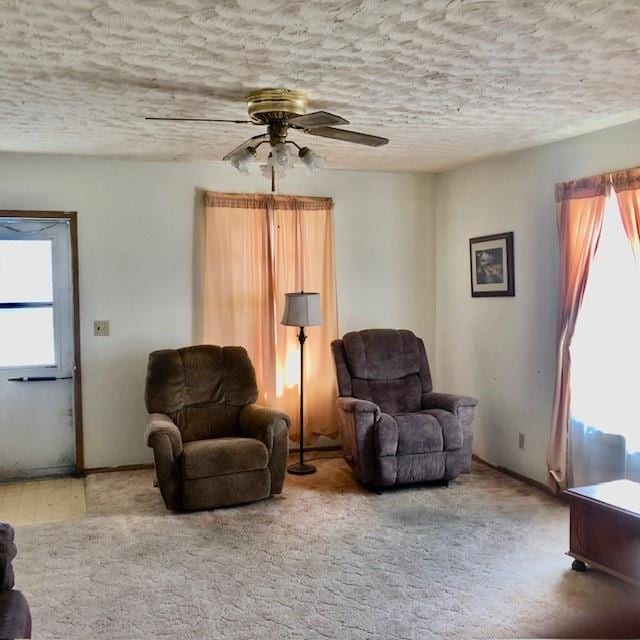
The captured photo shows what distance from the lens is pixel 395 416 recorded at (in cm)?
433

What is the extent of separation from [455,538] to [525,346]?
160 centimetres

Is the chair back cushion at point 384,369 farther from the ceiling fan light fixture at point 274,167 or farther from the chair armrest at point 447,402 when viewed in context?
the ceiling fan light fixture at point 274,167

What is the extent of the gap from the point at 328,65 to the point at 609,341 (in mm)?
2344

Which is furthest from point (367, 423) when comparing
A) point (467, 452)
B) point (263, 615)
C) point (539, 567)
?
point (263, 615)

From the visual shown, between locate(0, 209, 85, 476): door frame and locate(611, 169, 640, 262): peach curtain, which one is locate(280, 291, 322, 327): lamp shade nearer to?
locate(0, 209, 85, 476): door frame

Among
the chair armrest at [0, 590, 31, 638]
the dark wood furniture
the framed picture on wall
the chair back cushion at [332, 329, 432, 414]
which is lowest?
the dark wood furniture

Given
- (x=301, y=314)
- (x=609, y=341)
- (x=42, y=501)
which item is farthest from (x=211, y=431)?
(x=609, y=341)

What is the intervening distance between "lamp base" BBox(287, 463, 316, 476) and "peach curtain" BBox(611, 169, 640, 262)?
8.63 ft

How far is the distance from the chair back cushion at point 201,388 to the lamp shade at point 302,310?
1.43 ft

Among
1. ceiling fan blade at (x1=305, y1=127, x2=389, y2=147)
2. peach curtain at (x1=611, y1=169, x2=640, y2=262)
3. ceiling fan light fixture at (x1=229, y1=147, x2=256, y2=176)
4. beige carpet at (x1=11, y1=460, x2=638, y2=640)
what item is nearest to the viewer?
beige carpet at (x1=11, y1=460, x2=638, y2=640)

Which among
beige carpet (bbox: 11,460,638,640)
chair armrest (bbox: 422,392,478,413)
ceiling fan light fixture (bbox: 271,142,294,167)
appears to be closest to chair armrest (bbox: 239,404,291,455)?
beige carpet (bbox: 11,460,638,640)

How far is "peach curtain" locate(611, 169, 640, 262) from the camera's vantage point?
3.48 metres

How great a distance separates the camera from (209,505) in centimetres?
387

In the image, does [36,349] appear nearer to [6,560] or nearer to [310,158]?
[310,158]
